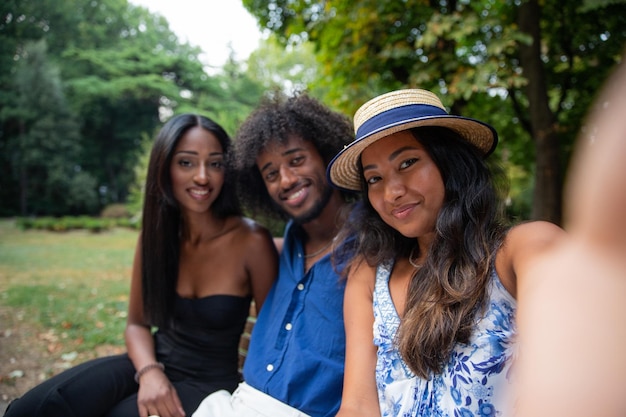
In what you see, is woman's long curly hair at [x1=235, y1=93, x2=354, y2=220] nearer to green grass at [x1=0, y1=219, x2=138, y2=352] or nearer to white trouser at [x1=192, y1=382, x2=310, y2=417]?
white trouser at [x1=192, y1=382, x2=310, y2=417]

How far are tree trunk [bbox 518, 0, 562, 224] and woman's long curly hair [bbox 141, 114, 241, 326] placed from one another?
3.85 meters

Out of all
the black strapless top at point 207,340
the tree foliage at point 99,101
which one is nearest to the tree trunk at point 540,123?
the black strapless top at point 207,340

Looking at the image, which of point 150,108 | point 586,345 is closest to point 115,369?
point 586,345

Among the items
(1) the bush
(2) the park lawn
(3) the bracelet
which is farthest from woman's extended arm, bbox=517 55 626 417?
(1) the bush

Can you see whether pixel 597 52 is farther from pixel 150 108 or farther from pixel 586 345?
pixel 150 108

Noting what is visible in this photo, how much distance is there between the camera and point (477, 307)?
141 centimetres

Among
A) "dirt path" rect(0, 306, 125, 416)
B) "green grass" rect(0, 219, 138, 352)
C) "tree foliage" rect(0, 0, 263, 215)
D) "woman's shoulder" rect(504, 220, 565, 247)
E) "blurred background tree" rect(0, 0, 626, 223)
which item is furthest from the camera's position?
"tree foliage" rect(0, 0, 263, 215)

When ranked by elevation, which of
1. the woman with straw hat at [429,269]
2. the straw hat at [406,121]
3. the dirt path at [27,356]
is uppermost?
the straw hat at [406,121]

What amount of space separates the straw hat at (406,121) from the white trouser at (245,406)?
115 cm

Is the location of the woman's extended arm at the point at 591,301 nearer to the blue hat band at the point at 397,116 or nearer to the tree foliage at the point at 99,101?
the blue hat band at the point at 397,116

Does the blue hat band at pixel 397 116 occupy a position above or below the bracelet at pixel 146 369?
above

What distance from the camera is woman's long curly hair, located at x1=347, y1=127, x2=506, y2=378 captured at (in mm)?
1416

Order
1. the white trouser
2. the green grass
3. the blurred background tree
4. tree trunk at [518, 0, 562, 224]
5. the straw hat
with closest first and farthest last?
the straw hat
the white trouser
the blurred background tree
tree trunk at [518, 0, 562, 224]
the green grass

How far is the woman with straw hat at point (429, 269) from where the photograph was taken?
4.50 feet
